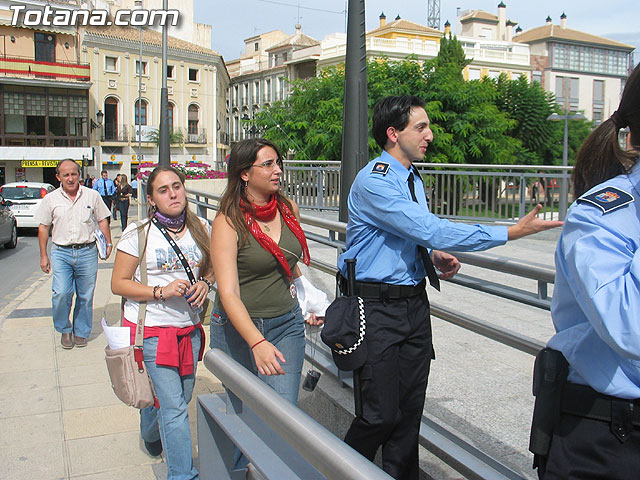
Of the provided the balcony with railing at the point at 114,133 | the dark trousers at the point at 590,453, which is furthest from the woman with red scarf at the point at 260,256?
the balcony with railing at the point at 114,133

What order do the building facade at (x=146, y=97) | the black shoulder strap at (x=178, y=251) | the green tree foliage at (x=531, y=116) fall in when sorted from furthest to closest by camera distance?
1. the building facade at (x=146, y=97)
2. the green tree foliage at (x=531, y=116)
3. the black shoulder strap at (x=178, y=251)

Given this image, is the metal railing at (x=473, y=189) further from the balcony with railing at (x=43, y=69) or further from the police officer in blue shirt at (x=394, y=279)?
the balcony with railing at (x=43, y=69)

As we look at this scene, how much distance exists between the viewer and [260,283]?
327 cm

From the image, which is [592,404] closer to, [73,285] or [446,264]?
[446,264]

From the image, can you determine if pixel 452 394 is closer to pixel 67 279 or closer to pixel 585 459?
pixel 585 459

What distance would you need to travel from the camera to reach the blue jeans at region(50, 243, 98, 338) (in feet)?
21.8

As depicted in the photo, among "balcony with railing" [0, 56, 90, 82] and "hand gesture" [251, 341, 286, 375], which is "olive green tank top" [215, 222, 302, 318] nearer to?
"hand gesture" [251, 341, 286, 375]

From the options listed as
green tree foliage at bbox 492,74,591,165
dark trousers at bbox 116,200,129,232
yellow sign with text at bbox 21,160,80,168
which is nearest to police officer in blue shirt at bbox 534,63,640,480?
dark trousers at bbox 116,200,129,232

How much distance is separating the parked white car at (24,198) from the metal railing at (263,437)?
19.1m

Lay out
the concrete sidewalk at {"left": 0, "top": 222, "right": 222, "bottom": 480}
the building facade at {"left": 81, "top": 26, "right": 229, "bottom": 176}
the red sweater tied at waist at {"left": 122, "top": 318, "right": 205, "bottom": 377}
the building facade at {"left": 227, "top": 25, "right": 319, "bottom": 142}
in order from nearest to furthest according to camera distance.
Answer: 1. the red sweater tied at waist at {"left": 122, "top": 318, "right": 205, "bottom": 377}
2. the concrete sidewalk at {"left": 0, "top": 222, "right": 222, "bottom": 480}
3. the building facade at {"left": 81, "top": 26, "right": 229, "bottom": 176}
4. the building facade at {"left": 227, "top": 25, "right": 319, "bottom": 142}

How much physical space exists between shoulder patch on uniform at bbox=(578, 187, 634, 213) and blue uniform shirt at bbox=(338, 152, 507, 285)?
1069mm

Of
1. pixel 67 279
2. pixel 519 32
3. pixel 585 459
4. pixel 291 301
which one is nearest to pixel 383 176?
pixel 291 301

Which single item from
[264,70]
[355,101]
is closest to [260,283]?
[355,101]

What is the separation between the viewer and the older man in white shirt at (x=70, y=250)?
6.62 meters
